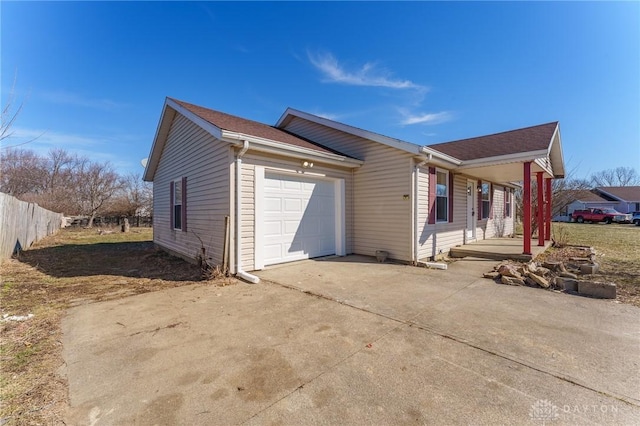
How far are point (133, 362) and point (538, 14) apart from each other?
35.6ft

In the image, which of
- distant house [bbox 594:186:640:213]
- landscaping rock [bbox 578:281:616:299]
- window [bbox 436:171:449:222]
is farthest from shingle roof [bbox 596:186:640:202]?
landscaping rock [bbox 578:281:616:299]

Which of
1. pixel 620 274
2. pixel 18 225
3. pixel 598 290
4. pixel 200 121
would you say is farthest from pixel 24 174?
pixel 620 274

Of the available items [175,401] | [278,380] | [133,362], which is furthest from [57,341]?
[278,380]

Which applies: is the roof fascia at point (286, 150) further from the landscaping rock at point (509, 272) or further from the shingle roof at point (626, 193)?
the shingle roof at point (626, 193)

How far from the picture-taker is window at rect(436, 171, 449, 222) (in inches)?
324

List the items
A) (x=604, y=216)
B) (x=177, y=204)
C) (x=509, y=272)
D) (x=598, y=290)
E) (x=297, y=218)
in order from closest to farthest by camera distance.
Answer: (x=598, y=290)
(x=509, y=272)
(x=297, y=218)
(x=177, y=204)
(x=604, y=216)

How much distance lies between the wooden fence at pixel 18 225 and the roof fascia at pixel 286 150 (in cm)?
734

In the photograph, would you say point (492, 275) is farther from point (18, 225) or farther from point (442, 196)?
point (18, 225)

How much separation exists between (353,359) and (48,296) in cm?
549

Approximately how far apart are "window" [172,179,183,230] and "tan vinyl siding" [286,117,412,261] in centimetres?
521

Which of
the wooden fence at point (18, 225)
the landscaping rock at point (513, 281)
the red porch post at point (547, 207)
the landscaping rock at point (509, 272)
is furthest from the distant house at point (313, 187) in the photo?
the wooden fence at point (18, 225)

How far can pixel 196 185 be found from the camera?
24.3ft

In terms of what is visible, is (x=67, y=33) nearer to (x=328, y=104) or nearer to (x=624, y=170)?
(x=328, y=104)

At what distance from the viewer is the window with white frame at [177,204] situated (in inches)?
338
